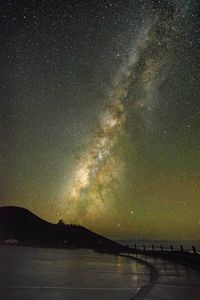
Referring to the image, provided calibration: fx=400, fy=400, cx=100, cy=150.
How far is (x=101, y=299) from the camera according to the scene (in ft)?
35.7

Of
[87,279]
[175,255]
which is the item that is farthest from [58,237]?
[87,279]

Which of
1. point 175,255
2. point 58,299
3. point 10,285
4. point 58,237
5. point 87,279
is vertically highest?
point 58,237

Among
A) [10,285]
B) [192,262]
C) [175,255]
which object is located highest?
Answer: [175,255]

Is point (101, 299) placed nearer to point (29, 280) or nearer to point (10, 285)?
point (10, 285)

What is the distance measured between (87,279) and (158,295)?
5.31 meters

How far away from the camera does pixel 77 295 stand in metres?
11.6

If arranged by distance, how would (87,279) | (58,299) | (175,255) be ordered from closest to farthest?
(58,299)
(87,279)
(175,255)

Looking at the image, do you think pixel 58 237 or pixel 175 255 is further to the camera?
pixel 58 237

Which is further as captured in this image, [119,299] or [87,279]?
[87,279]

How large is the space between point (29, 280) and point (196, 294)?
621 centimetres

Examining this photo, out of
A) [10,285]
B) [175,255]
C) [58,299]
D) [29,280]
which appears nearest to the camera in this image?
[58,299]

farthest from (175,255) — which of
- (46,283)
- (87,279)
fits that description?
(46,283)

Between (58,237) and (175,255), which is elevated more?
(58,237)

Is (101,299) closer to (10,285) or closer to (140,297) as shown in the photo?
(140,297)
